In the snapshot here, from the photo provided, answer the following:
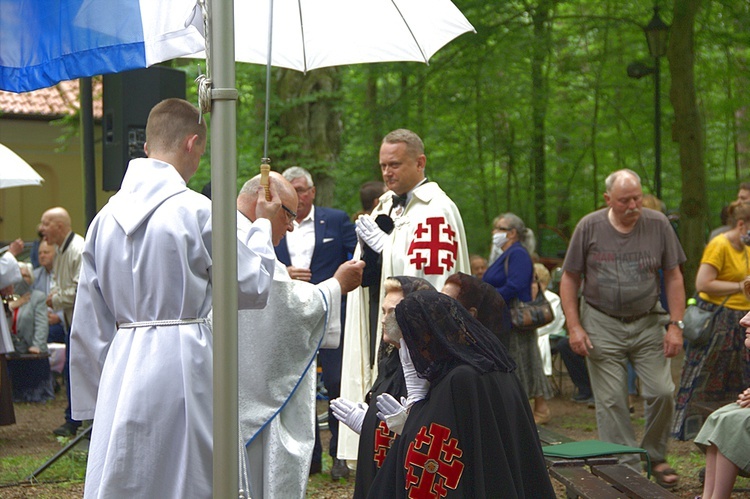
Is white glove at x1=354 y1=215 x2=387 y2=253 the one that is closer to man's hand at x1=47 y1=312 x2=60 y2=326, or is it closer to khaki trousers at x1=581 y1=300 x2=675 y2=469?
khaki trousers at x1=581 y1=300 x2=675 y2=469

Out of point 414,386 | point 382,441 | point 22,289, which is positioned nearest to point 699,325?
point 382,441

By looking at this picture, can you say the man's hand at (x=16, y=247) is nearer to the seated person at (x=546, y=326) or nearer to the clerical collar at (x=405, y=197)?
the seated person at (x=546, y=326)

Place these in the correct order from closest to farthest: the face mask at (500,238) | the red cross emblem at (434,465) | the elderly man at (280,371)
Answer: the red cross emblem at (434,465) < the elderly man at (280,371) < the face mask at (500,238)

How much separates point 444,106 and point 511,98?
1.39 m

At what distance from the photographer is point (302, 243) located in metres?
8.45

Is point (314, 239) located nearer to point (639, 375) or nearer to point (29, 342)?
point (639, 375)

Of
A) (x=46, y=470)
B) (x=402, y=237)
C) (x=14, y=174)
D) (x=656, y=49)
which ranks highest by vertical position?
(x=656, y=49)

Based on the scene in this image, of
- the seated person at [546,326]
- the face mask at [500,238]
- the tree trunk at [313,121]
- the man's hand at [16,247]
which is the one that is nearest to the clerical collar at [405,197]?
the face mask at [500,238]

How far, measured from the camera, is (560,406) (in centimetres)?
1122

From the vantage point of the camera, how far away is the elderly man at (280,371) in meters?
4.77

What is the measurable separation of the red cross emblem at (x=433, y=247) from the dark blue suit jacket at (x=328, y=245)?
7.12 feet

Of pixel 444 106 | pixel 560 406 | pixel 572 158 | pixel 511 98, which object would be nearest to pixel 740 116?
pixel 572 158

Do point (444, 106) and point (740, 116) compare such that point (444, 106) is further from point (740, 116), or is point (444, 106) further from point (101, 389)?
point (101, 389)

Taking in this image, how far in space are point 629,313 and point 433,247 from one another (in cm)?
191
